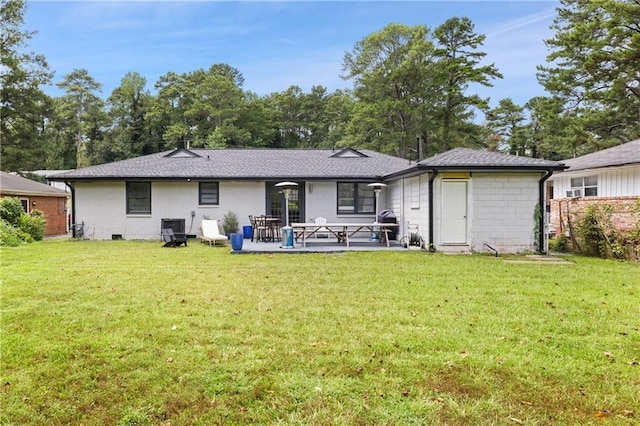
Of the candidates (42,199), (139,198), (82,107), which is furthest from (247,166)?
(82,107)

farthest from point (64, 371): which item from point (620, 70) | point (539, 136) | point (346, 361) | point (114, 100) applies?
point (114, 100)

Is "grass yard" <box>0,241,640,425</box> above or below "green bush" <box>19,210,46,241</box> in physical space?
below

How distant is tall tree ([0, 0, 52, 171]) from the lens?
81.3ft

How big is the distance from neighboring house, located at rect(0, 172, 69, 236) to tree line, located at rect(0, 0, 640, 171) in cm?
656

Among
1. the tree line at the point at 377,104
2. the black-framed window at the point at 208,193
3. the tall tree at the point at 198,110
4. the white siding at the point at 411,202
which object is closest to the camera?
the white siding at the point at 411,202

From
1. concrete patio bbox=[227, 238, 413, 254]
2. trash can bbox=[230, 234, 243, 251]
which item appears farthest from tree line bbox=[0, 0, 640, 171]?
trash can bbox=[230, 234, 243, 251]

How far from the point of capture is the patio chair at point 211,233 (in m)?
13.9

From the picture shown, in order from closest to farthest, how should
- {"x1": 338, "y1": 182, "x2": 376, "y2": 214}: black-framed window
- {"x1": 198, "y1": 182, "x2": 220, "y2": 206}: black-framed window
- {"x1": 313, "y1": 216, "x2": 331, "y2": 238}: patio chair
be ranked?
1. {"x1": 313, "y1": 216, "x2": 331, "y2": 238}: patio chair
2. {"x1": 198, "y1": 182, "x2": 220, "y2": 206}: black-framed window
3. {"x1": 338, "y1": 182, "x2": 376, "y2": 214}: black-framed window

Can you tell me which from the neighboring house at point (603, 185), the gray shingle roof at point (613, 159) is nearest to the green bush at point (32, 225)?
the neighboring house at point (603, 185)

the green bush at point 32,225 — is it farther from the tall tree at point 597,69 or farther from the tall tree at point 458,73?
the tall tree at point 458,73

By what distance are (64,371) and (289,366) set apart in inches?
73.4

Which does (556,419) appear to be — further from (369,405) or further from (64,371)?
(64,371)

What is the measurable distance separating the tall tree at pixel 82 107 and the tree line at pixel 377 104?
0.11 m

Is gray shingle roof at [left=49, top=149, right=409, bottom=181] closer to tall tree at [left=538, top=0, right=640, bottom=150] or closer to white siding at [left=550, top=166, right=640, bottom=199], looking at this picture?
white siding at [left=550, top=166, right=640, bottom=199]
